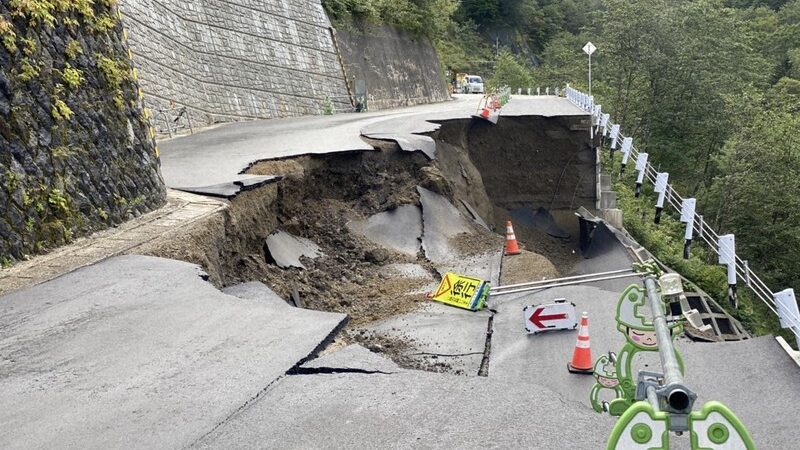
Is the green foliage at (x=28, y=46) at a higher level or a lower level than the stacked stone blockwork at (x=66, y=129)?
higher

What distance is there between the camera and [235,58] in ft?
68.5

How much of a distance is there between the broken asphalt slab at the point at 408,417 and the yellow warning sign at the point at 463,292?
3.66 meters

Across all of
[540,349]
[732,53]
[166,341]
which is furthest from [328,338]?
[732,53]

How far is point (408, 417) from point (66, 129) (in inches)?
187

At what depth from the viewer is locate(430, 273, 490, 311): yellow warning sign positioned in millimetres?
7520

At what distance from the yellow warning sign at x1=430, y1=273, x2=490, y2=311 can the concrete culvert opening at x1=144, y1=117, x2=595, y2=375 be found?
0.71ft

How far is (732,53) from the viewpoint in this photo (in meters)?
31.8

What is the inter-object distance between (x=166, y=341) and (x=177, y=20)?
650 inches

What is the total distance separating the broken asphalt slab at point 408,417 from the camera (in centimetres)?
315

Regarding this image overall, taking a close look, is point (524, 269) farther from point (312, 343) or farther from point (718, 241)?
point (312, 343)

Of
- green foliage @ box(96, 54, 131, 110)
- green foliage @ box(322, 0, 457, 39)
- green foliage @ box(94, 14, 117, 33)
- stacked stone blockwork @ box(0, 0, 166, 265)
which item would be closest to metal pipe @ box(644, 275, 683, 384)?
stacked stone blockwork @ box(0, 0, 166, 265)

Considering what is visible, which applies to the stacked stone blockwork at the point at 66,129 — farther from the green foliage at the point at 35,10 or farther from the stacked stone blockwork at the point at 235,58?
the stacked stone blockwork at the point at 235,58

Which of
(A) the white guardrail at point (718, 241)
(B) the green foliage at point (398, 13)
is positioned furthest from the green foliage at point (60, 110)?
(B) the green foliage at point (398, 13)

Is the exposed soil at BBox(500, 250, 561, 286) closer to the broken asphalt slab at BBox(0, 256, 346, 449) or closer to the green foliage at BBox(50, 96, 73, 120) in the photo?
the broken asphalt slab at BBox(0, 256, 346, 449)
